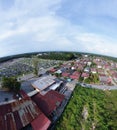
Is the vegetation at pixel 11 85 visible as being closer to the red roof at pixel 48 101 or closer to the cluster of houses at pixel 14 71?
the red roof at pixel 48 101

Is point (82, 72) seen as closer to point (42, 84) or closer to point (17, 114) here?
point (42, 84)

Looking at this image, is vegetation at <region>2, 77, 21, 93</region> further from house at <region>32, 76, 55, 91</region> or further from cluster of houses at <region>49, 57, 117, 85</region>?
cluster of houses at <region>49, 57, 117, 85</region>

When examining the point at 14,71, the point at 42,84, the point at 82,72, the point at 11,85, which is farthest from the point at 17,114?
the point at 82,72

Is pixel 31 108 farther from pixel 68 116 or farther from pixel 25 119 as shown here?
pixel 68 116

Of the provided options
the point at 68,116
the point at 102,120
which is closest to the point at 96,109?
the point at 102,120

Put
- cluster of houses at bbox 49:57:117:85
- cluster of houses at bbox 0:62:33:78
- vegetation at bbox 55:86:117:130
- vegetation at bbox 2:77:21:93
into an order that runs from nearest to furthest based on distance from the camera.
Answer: vegetation at bbox 55:86:117:130
vegetation at bbox 2:77:21:93
cluster of houses at bbox 49:57:117:85
cluster of houses at bbox 0:62:33:78

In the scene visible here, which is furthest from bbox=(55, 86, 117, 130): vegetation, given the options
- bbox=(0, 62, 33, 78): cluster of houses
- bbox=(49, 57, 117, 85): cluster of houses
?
bbox=(0, 62, 33, 78): cluster of houses
